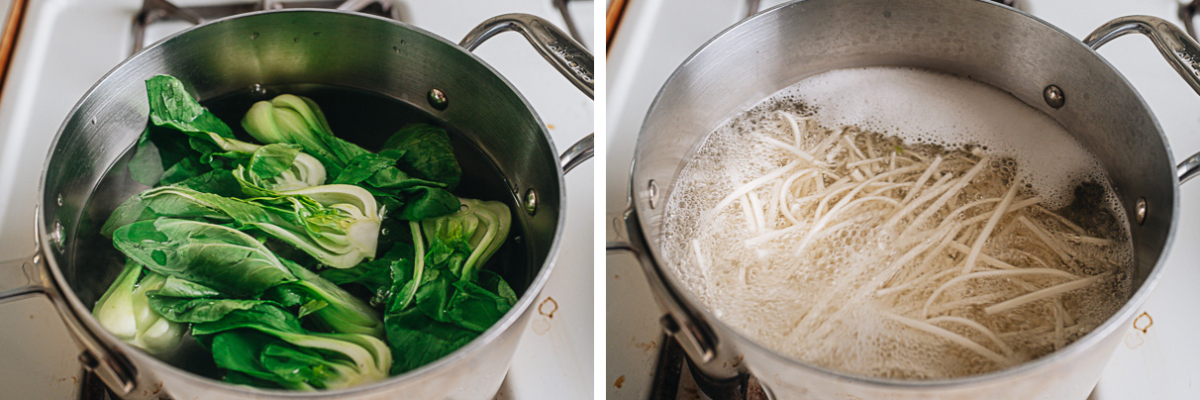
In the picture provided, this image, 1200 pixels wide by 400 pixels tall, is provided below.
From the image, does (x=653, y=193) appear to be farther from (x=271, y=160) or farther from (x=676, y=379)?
(x=271, y=160)

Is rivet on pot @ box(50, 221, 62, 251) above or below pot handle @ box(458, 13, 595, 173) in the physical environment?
below

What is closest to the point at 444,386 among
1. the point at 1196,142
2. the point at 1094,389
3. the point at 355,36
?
the point at 355,36

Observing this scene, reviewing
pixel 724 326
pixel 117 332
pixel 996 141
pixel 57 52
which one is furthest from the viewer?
pixel 57 52

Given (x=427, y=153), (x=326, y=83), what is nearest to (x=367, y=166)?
(x=427, y=153)

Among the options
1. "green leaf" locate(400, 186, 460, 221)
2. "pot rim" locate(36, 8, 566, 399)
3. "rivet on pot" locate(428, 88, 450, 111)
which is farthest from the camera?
"rivet on pot" locate(428, 88, 450, 111)

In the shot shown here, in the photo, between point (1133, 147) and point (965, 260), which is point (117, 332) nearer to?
point (965, 260)

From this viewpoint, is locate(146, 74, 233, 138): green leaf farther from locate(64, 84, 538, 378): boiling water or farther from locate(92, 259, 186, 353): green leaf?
locate(92, 259, 186, 353): green leaf

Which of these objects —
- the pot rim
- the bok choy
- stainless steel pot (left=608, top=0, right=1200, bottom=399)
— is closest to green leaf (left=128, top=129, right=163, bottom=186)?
the bok choy
